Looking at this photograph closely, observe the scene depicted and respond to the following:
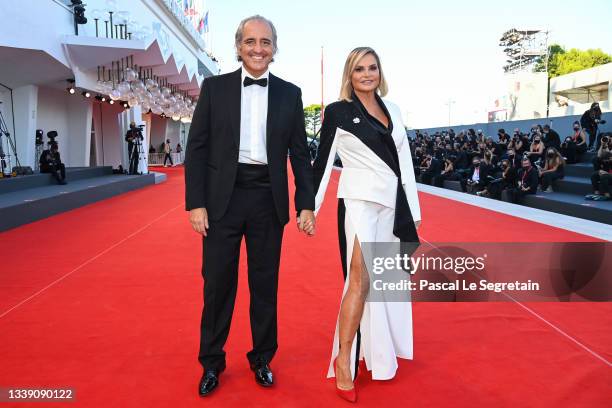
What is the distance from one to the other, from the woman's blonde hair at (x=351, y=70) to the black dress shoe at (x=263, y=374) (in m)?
1.46

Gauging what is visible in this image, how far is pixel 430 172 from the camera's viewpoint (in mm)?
16547

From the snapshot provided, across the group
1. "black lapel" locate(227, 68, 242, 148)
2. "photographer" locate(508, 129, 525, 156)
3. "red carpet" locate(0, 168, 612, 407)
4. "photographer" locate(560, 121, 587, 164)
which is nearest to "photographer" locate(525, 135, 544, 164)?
"photographer" locate(508, 129, 525, 156)

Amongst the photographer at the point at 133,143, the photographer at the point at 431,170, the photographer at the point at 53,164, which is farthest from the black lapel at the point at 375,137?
the photographer at the point at 133,143

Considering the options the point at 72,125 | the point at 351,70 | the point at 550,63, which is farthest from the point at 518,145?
the point at 550,63

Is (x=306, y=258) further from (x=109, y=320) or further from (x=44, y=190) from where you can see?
(x=44, y=190)

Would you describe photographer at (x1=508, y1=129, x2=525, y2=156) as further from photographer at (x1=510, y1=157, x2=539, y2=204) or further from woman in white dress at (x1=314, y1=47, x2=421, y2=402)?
woman in white dress at (x1=314, y1=47, x2=421, y2=402)

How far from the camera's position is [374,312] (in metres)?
2.63

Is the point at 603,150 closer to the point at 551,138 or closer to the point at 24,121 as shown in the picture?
the point at 551,138

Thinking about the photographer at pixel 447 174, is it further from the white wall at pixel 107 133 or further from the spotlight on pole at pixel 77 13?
the white wall at pixel 107 133

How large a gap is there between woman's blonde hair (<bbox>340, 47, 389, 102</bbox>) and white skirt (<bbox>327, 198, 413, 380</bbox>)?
21.6 inches

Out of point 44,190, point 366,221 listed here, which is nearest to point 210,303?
point 366,221

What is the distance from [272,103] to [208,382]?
1438 millimetres

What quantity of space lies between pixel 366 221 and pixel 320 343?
1.10 m

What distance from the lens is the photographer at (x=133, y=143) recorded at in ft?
56.8
